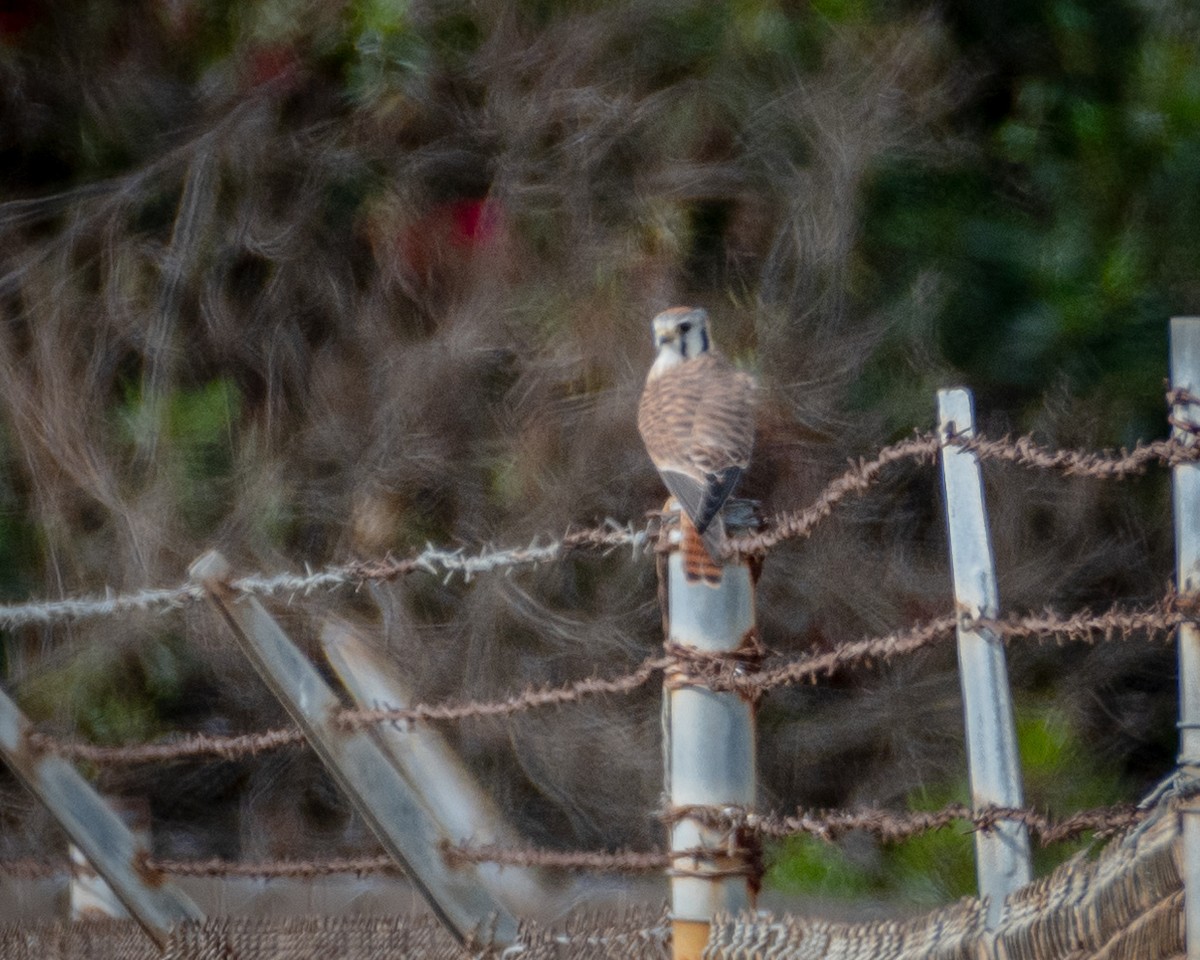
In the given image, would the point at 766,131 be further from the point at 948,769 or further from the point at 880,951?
the point at 880,951

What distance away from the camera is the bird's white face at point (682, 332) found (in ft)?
9.89

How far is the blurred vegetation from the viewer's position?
142 inches

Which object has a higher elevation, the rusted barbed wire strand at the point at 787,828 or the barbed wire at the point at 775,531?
the barbed wire at the point at 775,531

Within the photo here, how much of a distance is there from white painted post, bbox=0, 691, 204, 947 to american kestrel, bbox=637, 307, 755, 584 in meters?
1.06

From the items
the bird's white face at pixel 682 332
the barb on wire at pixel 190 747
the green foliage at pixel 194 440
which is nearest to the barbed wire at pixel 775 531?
the barb on wire at pixel 190 747

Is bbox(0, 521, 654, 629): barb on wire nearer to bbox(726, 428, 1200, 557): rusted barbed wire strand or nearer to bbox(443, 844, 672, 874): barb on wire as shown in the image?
bbox(726, 428, 1200, 557): rusted barbed wire strand

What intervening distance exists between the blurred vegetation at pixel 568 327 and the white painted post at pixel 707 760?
1739mm

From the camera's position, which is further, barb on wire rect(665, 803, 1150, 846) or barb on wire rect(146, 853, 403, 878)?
barb on wire rect(146, 853, 403, 878)

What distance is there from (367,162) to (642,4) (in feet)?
2.54

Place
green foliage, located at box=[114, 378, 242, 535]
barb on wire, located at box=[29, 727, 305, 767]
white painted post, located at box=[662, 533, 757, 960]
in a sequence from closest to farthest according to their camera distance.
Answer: white painted post, located at box=[662, 533, 757, 960] → barb on wire, located at box=[29, 727, 305, 767] → green foliage, located at box=[114, 378, 242, 535]

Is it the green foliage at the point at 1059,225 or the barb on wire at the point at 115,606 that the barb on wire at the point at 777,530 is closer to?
the barb on wire at the point at 115,606

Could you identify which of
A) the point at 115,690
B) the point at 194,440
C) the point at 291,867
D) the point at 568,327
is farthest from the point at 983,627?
the point at 115,690

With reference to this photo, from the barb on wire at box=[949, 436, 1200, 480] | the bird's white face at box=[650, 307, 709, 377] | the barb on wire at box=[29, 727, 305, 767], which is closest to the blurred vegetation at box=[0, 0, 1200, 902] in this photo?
the bird's white face at box=[650, 307, 709, 377]

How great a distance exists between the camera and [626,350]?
12.3ft
